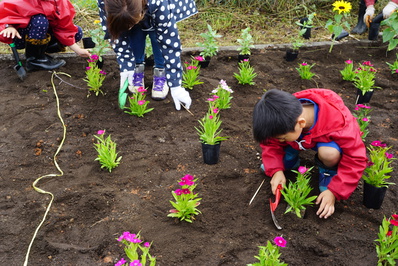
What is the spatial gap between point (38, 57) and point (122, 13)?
187cm

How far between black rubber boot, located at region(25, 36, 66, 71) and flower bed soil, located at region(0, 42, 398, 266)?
13 centimetres

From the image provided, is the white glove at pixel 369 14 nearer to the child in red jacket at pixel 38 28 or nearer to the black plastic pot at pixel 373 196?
the black plastic pot at pixel 373 196

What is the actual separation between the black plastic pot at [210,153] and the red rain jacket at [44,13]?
84.5 inches

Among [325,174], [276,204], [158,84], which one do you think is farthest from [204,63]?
[276,204]

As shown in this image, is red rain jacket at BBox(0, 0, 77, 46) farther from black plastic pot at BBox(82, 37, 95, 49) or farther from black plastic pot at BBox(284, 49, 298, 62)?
black plastic pot at BBox(284, 49, 298, 62)

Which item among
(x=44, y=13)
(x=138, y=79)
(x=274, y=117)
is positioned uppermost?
(x=44, y=13)

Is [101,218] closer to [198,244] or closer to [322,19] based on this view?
[198,244]

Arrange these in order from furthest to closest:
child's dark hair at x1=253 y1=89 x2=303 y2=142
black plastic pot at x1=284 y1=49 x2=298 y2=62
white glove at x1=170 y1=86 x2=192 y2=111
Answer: black plastic pot at x1=284 y1=49 x2=298 y2=62
white glove at x1=170 y1=86 x2=192 y2=111
child's dark hair at x1=253 y1=89 x2=303 y2=142

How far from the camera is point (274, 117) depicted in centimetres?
216

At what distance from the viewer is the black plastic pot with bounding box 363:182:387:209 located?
96.0 inches

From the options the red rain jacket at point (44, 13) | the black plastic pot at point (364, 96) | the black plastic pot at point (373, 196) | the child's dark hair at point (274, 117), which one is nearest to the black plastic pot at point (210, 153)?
the child's dark hair at point (274, 117)

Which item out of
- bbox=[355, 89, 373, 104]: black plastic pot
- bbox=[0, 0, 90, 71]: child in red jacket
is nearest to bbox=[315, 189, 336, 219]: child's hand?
bbox=[355, 89, 373, 104]: black plastic pot

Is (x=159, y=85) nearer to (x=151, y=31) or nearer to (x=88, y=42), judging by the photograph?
(x=151, y=31)

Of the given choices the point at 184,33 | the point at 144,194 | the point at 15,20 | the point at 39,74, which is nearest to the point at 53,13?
the point at 15,20
